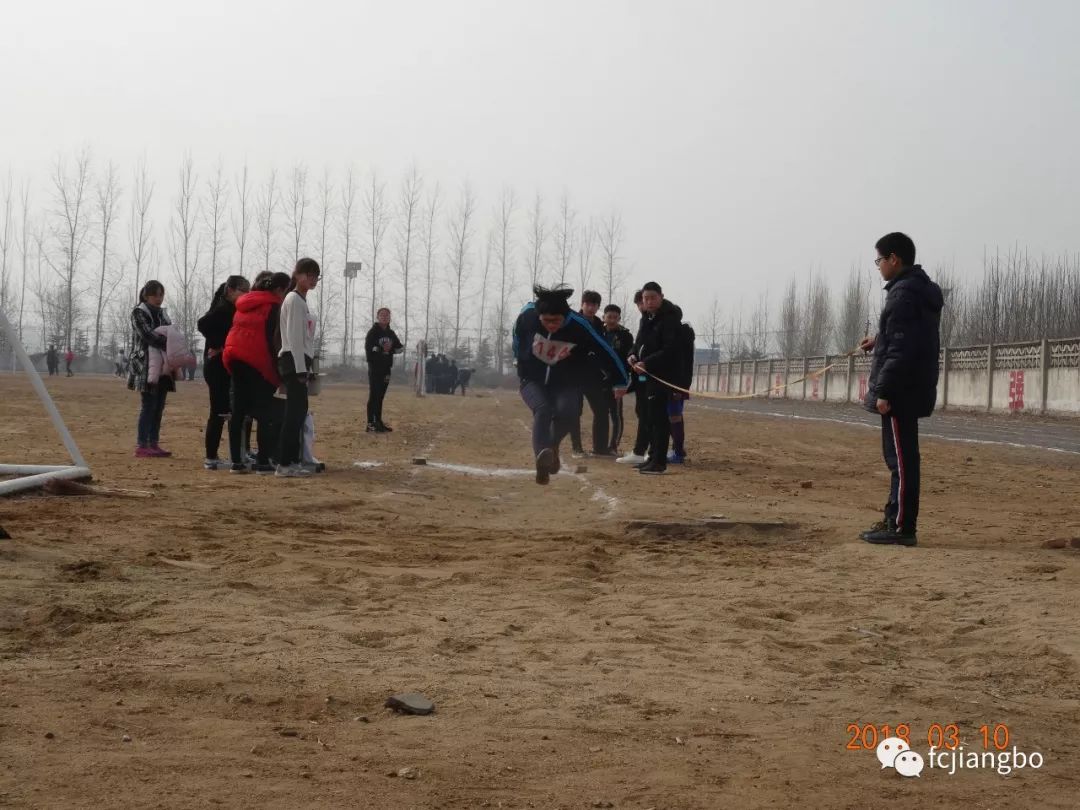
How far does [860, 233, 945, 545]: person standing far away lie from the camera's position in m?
7.58

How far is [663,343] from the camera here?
12555 mm

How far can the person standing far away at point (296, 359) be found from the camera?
11.0 meters

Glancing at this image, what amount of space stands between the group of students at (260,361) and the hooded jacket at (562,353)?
80.5 inches

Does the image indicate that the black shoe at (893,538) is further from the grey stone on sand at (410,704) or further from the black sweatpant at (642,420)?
the black sweatpant at (642,420)

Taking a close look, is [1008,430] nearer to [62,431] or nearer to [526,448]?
[526,448]

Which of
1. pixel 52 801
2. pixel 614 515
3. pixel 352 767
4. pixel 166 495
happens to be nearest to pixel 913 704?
pixel 352 767

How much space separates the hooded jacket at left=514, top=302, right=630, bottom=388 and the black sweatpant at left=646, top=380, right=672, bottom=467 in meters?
1.66

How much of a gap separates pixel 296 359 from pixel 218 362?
1.18 m

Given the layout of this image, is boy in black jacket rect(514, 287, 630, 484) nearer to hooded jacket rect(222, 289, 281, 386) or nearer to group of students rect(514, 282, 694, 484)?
group of students rect(514, 282, 694, 484)

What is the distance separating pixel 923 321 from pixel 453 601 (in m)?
3.58

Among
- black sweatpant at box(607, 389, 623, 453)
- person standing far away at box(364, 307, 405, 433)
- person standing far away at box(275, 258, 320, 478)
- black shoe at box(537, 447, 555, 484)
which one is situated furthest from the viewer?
person standing far away at box(364, 307, 405, 433)

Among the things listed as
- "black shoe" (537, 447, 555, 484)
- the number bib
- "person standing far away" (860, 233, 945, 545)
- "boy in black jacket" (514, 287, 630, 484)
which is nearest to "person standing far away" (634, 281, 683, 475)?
"boy in black jacket" (514, 287, 630, 484)

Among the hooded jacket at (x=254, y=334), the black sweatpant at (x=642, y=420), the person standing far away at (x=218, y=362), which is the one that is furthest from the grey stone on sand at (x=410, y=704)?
the black sweatpant at (x=642, y=420)

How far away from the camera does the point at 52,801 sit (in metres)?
2.96
